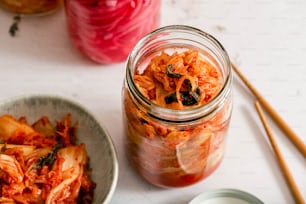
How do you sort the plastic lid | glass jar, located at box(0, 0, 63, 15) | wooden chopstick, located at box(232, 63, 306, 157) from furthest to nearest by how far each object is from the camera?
glass jar, located at box(0, 0, 63, 15)
wooden chopstick, located at box(232, 63, 306, 157)
the plastic lid

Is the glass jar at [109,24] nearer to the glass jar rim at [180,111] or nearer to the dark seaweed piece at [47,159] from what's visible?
the glass jar rim at [180,111]

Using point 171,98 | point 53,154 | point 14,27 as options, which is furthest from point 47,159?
point 14,27

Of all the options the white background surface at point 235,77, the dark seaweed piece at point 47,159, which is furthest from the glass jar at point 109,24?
the dark seaweed piece at point 47,159

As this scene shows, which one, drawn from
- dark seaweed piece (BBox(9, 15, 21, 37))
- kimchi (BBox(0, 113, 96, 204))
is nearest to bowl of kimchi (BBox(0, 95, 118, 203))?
kimchi (BBox(0, 113, 96, 204))

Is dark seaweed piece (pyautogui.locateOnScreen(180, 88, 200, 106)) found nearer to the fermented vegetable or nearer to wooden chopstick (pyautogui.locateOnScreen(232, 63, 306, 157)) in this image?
the fermented vegetable

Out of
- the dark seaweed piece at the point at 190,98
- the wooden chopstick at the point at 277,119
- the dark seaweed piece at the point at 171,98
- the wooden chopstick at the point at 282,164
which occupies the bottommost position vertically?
the dark seaweed piece at the point at 171,98

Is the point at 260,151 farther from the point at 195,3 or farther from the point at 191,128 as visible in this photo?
the point at 195,3

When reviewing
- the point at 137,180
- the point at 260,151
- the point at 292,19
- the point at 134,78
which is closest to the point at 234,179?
the point at 260,151
